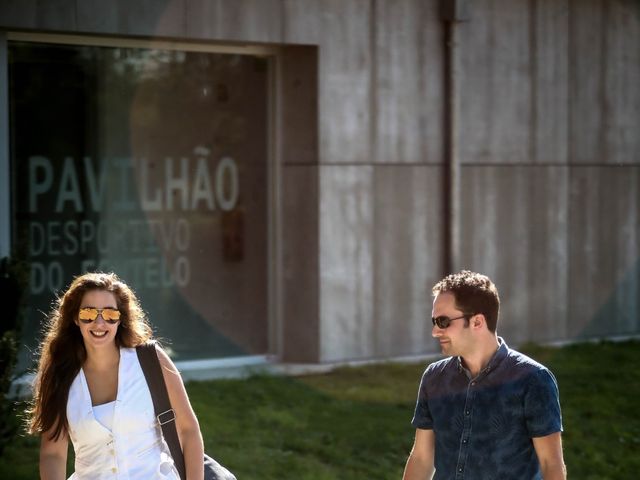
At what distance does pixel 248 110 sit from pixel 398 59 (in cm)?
153

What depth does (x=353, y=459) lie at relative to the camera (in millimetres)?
8883

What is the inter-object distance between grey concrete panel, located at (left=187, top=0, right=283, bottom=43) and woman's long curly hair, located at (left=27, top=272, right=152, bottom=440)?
6356 mm

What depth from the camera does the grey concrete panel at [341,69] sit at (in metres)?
11.7

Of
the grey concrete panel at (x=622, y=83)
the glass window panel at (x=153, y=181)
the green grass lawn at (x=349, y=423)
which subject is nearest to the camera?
the green grass lawn at (x=349, y=423)

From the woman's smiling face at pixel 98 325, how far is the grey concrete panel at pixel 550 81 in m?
8.90

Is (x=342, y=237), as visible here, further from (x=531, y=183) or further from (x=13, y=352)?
(x=13, y=352)

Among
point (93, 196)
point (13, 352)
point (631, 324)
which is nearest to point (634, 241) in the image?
point (631, 324)

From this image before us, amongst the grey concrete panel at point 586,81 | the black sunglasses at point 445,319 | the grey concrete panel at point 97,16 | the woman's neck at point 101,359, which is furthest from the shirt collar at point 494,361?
the grey concrete panel at point 586,81

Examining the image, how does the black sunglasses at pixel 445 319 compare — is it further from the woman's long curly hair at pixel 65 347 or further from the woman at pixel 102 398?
the woman's long curly hair at pixel 65 347

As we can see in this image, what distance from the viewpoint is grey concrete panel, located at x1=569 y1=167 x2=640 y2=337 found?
13641 mm

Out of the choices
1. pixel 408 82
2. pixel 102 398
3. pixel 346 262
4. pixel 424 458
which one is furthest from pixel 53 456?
pixel 408 82

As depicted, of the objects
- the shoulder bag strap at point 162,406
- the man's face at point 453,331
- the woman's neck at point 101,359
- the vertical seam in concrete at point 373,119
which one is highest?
the vertical seam in concrete at point 373,119

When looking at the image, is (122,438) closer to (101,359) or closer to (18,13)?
(101,359)

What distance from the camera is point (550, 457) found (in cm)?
447
